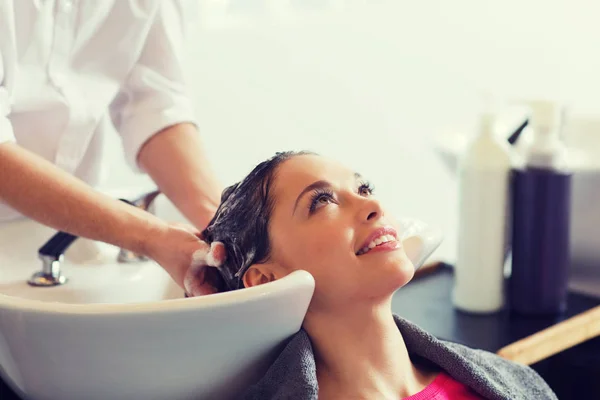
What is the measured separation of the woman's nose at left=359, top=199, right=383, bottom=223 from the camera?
3.62 feet

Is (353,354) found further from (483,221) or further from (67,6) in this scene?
(67,6)

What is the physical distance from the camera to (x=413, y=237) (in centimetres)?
127

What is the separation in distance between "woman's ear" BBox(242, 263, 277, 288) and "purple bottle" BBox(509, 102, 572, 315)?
0.70 metres

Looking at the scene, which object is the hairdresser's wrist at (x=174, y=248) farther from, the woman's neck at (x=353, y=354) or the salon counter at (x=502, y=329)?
the salon counter at (x=502, y=329)

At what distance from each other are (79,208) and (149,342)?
37 centimetres

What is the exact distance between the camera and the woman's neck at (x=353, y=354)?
1.09 meters

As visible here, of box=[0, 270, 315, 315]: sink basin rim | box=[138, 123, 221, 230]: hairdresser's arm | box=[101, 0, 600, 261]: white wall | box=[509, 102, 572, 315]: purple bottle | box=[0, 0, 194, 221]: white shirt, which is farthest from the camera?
box=[101, 0, 600, 261]: white wall

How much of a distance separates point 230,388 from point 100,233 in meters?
0.33

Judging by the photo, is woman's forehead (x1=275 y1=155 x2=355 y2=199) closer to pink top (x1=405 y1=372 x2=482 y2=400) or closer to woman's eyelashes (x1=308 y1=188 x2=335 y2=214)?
woman's eyelashes (x1=308 y1=188 x2=335 y2=214)

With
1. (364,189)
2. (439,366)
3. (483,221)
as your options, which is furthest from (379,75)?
(439,366)

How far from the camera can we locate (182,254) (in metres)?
1.16

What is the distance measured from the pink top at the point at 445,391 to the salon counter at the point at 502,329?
0.34 metres

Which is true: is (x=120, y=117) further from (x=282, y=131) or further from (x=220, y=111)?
(x=282, y=131)

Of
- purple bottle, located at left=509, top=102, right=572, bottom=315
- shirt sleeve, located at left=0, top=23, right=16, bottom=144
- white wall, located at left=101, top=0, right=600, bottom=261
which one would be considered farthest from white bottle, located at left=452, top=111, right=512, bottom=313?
shirt sleeve, located at left=0, top=23, right=16, bottom=144
